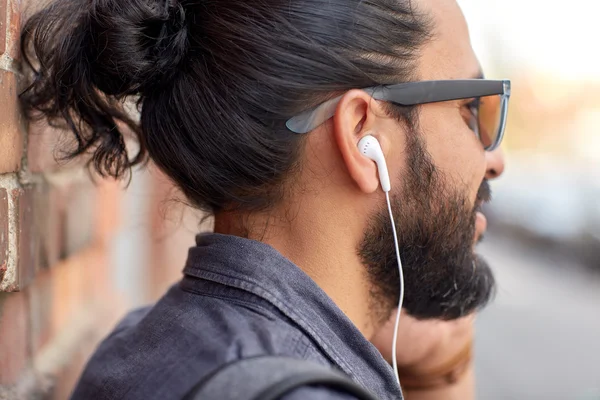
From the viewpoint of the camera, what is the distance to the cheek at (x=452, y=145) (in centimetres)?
160

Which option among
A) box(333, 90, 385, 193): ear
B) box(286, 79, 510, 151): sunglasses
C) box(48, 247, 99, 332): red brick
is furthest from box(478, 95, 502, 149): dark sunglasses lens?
box(48, 247, 99, 332): red brick

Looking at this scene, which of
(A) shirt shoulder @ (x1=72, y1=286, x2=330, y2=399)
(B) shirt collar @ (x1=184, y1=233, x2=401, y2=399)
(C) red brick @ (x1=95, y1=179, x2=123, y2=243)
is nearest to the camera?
(A) shirt shoulder @ (x1=72, y1=286, x2=330, y2=399)

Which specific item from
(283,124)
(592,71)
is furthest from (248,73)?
(592,71)

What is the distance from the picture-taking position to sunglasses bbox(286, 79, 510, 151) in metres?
1.49

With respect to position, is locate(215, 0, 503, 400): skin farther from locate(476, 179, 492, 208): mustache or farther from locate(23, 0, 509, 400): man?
locate(476, 179, 492, 208): mustache

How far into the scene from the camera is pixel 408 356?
217cm

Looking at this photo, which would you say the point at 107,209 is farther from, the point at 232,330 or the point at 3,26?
the point at 232,330

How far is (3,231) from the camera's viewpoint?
4.30 feet

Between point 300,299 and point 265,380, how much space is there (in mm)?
325

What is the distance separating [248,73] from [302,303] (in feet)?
1.72

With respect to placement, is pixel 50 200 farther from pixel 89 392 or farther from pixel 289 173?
pixel 289 173

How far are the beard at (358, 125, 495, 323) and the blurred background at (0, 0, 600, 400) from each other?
0.75 meters

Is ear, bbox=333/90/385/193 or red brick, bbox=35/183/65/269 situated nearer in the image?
ear, bbox=333/90/385/193

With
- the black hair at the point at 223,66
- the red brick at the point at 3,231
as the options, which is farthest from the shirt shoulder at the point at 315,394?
the red brick at the point at 3,231
